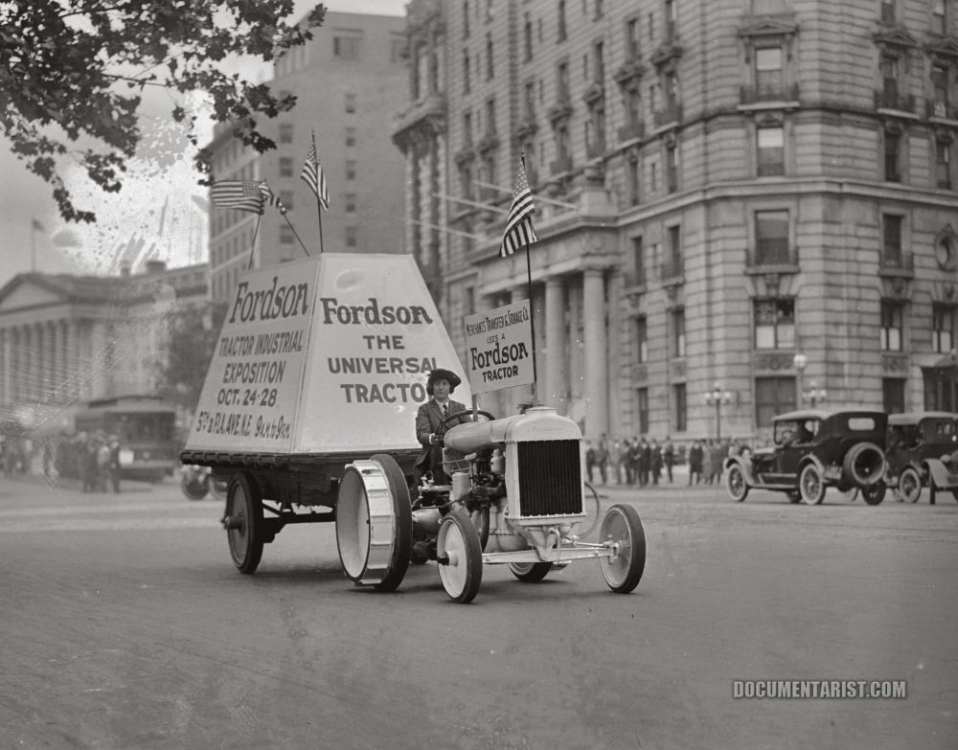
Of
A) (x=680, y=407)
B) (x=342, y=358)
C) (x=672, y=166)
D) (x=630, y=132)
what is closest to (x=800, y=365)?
(x=672, y=166)

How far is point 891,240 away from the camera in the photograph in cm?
1301

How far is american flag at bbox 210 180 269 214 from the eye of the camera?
1670 cm

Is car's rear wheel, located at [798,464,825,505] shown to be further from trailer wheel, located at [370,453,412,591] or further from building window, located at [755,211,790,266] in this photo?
trailer wheel, located at [370,453,412,591]

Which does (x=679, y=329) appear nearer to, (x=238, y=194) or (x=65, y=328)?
(x=238, y=194)

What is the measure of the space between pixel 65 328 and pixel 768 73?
1239 centimetres

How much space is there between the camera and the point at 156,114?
46.8ft

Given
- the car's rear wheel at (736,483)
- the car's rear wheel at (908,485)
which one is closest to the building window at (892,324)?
the car's rear wheel at (908,485)

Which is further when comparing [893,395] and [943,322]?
[893,395]

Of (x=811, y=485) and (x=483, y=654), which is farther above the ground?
(x=811, y=485)

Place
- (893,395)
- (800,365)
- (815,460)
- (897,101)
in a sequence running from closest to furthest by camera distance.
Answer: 1. (897,101)
2. (893,395)
3. (800,365)
4. (815,460)

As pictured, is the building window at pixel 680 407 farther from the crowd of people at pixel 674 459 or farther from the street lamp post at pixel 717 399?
the crowd of people at pixel 674 459

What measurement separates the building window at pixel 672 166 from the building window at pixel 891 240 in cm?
984

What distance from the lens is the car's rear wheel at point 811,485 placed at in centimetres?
3111

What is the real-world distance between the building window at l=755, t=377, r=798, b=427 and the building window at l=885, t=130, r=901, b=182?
19265 mm
